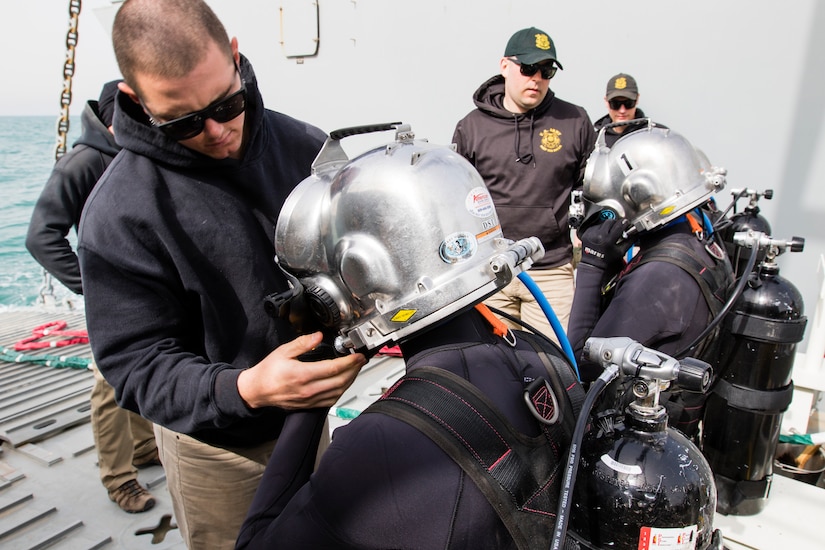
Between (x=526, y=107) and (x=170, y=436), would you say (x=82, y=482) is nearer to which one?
(x=170, y=436)

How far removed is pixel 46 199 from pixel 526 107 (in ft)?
9.66

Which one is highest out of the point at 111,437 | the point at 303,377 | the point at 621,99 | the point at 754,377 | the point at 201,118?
the point at 621,99

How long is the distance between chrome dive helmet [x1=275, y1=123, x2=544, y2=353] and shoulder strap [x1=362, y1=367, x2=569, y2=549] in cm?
15

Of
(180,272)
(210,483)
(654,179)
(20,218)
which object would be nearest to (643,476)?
(180,272)

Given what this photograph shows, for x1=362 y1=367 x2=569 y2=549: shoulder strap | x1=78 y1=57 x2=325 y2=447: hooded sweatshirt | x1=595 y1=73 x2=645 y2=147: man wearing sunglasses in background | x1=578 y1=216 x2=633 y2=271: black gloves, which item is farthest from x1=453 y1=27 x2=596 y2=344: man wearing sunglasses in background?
x1=362 y1=367 x2=569 y2=549: shoulder strap

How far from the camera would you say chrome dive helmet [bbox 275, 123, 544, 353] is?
1145 millimetres

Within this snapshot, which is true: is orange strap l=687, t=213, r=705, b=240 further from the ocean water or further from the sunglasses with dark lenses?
the ocean water

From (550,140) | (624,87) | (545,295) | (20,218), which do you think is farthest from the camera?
(20,218)

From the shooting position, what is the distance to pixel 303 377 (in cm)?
125

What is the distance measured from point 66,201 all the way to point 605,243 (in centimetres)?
276

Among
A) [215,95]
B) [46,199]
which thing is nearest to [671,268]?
[215,95]

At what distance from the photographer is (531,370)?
49.1 inches

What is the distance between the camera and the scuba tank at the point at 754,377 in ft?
8.21

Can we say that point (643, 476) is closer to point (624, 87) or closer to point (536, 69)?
point (536, 69)
